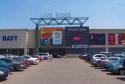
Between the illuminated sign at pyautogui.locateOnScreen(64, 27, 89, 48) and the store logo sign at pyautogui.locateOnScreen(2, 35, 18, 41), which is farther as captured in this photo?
the store logo sign at pyautogui.locateOnScreen(2, 35, 18, 41)

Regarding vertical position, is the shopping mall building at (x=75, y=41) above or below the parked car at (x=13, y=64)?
above

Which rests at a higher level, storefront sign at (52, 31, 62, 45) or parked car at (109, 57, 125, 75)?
storefront sign at (52, 31, 62, 45)

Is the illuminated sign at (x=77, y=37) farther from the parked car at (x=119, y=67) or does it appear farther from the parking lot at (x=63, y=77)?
the parked car at (x=119, y=67)

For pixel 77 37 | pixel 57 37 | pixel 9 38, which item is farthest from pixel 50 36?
pixel 9 38

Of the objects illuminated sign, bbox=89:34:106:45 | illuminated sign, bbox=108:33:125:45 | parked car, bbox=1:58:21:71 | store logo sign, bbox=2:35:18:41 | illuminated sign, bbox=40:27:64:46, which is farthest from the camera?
store logo sign, bbox=2:35:18:41

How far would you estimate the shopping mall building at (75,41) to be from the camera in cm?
10906

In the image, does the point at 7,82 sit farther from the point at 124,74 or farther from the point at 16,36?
the point at 16,36

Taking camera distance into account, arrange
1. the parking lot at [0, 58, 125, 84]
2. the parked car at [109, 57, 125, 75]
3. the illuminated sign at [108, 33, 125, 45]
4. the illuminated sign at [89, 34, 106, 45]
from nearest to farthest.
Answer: the parking lot at [0, 58, 125, 84] < the parked car at [109, 57, 125, 75] < the illuminated sign at [108, 33, 125, 45] < the illuminated sign at [89, 34, 106, 45]

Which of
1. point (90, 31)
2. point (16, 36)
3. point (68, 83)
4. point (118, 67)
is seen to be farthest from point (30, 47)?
point (68, 83)

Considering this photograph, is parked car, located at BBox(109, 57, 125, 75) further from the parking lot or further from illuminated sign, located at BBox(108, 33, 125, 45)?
illuminated sign, located at BBox(108, 33, 125, 45)

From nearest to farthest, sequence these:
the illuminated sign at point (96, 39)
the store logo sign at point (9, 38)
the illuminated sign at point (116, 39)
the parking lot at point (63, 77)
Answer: the parking lot at point (63, 77)
the illuminated sign at point (116, 39)
the illuminated sign at point (96, 39)
the store logo sign at point (9, 38)

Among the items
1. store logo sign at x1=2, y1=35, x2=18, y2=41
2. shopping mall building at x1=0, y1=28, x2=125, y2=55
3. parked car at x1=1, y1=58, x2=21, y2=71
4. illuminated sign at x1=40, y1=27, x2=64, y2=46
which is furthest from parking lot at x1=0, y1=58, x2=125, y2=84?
store logo sign at x1=2, y1=35, x2=18, y2=41

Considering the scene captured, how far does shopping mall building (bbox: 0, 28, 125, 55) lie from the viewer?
4294 inches

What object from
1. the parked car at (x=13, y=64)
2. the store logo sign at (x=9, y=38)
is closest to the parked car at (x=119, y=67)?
the parked car at (x=13, y=64)
